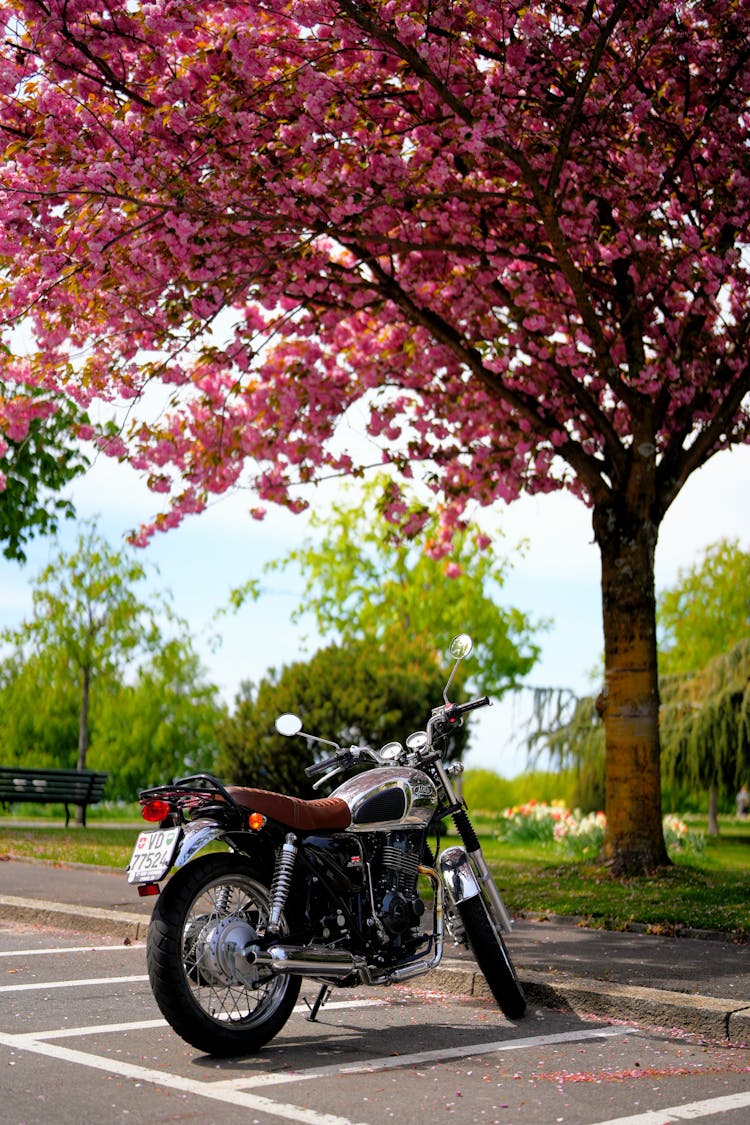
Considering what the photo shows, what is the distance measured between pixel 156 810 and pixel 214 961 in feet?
2.16

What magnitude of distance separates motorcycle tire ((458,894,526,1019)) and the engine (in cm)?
27

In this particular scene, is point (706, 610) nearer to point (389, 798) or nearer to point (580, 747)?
point (580, 747)

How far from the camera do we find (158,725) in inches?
1479

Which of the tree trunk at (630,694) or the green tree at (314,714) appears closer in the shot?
the tree trunk at (630,694)

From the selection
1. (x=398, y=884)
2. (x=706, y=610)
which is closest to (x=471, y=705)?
(x=398, y=884)

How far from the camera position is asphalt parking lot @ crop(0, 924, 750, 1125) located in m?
4.79

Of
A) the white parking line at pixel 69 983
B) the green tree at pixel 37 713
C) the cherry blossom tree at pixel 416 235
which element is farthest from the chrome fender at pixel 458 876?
the green tree at pixel 37 713

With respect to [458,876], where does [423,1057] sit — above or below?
below

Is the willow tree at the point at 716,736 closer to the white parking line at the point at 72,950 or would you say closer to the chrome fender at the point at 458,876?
the white parking line at the point at 72,950

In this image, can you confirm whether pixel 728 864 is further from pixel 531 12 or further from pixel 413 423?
pixel 531 12

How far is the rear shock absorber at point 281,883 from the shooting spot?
5659 mm

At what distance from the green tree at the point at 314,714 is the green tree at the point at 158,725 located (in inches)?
608

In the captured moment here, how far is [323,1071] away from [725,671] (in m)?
15.6

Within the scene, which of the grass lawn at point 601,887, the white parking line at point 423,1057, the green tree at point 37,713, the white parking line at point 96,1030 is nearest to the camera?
the white parking line at point 423,1057
